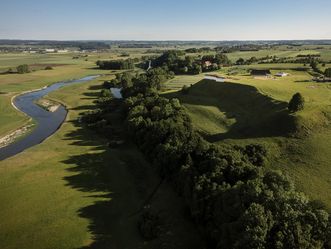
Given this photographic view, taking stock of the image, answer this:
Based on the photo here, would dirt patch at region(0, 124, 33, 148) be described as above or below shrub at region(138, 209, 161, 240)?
below

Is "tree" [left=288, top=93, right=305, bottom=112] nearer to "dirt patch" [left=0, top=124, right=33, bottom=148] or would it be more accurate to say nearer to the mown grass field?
the mown grass field

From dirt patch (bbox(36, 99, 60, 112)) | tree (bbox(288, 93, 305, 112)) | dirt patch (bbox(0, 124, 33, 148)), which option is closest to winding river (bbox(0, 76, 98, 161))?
dirt patch (bbox(36, 99, 60, 112))

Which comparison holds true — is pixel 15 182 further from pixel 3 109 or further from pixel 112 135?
pixel 3 109

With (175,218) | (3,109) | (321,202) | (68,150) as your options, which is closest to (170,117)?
(68,150)

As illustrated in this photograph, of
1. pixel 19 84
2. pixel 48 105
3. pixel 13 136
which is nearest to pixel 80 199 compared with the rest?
pixel 13 136

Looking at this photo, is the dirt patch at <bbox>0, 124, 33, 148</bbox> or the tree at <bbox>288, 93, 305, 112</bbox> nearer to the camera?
the tree at <bbox>288, 93, 305, 112</bbox>

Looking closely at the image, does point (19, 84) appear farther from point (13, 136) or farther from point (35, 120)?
point (13, 136)
